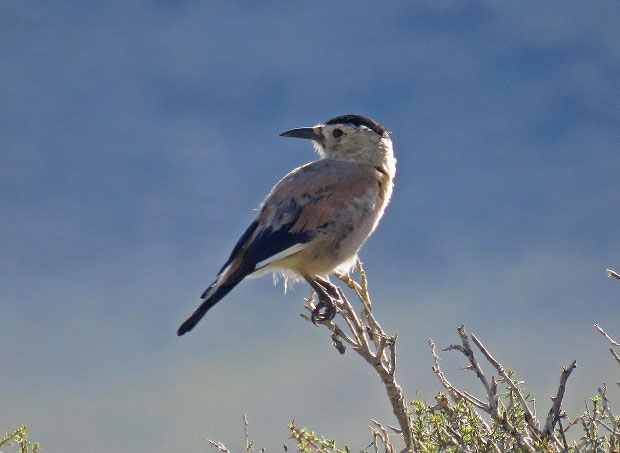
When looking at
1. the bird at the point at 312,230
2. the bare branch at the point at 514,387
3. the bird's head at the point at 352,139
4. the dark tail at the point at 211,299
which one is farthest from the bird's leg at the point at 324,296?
the bare branch at the point at 514,387

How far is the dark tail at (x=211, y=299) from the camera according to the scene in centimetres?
594

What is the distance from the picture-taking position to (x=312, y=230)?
21.3ft

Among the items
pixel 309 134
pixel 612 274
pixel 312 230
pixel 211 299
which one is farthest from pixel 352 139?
pixel 612 274

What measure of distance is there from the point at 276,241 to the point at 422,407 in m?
1.89

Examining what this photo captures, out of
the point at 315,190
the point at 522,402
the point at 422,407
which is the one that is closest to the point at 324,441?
the point at 422,407

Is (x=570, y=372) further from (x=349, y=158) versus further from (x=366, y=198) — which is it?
(x=349, y=158)

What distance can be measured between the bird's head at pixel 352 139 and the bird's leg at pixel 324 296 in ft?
4.72

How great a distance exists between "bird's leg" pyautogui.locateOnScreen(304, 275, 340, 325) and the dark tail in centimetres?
69

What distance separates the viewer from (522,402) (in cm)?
445

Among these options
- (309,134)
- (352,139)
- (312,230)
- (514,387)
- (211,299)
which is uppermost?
(309,134)

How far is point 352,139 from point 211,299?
2.62m

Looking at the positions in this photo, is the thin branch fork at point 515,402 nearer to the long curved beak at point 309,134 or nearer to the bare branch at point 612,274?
the bare branch at point 612,274

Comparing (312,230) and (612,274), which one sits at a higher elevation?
(312,230)

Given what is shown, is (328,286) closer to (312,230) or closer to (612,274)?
(312,230)
